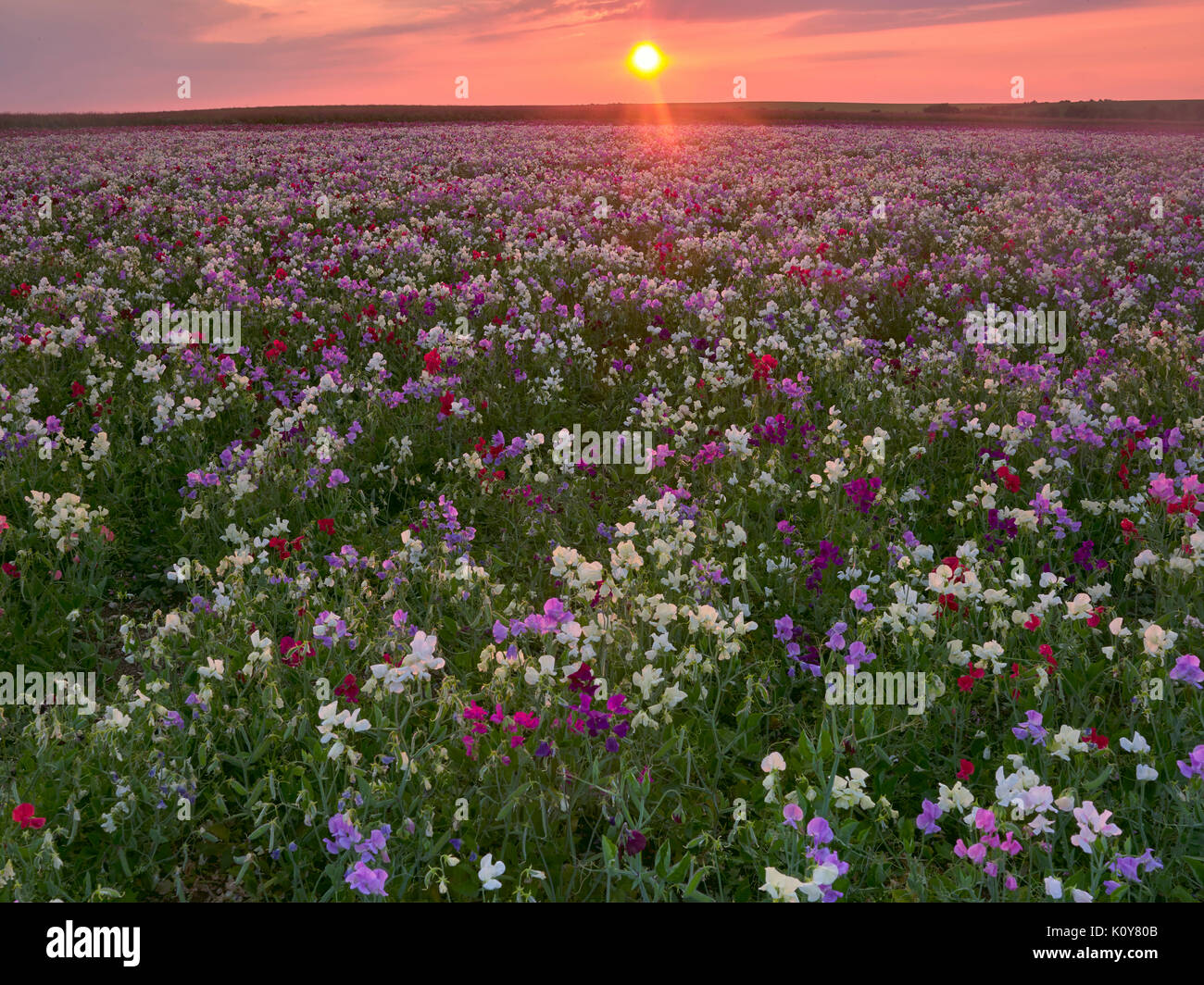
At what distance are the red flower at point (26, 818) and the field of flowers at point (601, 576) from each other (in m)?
0.02

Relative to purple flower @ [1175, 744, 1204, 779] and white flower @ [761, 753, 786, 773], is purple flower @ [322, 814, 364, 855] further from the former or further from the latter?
purple flower @ [1175, 744, 1204, 779]

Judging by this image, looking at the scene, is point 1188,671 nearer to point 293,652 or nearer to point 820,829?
point 820,829

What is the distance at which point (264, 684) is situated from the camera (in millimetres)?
4305

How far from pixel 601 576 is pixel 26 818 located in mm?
2581

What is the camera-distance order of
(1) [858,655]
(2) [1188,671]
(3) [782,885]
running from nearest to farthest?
(3) [782,885] < (2) [1188,671] < (1) [858,655]

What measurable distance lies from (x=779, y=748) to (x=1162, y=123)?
6524 cm

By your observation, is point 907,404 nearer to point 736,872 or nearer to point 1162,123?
point 736,872

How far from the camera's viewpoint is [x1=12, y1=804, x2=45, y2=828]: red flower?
3291 millimetres

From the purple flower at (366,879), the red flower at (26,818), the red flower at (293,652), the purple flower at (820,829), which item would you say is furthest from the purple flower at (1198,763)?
the red flower at (26,818)

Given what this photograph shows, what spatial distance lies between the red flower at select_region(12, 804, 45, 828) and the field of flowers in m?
0.02

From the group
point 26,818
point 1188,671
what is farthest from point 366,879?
point 1188,671

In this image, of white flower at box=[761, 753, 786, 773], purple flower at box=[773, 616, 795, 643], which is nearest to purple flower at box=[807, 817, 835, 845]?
white flower at box=[761, 753, 786, 773]

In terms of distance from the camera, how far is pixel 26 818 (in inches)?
131
